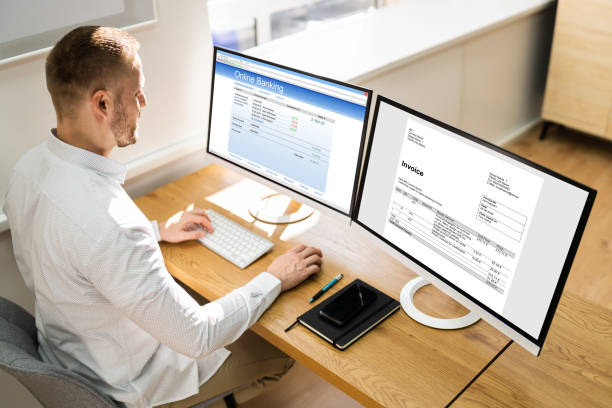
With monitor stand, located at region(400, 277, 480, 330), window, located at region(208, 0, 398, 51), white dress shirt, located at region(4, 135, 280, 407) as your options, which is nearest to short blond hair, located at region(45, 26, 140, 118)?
white dress shirt, located at region(4, 135, 280, 407)

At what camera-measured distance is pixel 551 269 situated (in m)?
1.11

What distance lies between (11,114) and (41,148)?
0.33m

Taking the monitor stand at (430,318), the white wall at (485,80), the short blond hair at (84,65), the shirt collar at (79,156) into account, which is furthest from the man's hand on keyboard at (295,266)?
the white wall at (485,80)

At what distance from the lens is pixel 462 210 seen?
1268mm

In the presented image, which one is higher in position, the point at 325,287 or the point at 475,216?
the point at 475,216

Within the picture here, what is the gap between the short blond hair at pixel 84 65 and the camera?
1.27 meters

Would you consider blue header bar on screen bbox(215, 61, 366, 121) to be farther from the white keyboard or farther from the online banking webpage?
the white keyboard

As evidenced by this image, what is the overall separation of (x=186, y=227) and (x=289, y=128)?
0.44 meters

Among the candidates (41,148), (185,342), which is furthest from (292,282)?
(41,148)

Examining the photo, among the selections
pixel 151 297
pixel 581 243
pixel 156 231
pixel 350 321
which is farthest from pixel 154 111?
pixel 581 243

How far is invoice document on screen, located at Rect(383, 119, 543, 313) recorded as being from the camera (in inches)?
45.9

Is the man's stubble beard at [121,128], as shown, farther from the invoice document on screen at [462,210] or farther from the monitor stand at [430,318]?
the monitor stand at [430,318]

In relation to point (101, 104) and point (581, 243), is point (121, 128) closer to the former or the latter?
point (101, 104)

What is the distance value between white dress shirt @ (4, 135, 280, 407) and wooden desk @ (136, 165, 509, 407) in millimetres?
111
